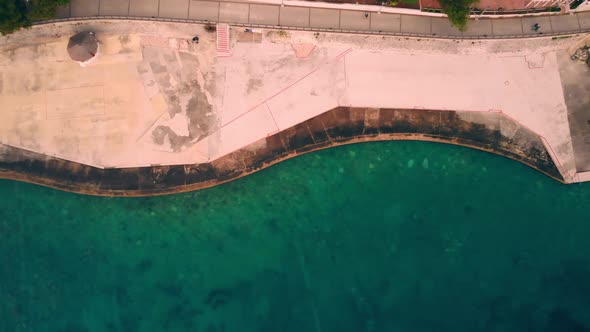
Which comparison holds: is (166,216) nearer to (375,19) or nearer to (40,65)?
(40,65)


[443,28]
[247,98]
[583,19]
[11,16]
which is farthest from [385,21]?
[11,16]

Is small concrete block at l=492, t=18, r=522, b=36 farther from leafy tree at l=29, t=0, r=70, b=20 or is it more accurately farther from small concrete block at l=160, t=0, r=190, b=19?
leafy tree at l=29, t=0, r=70, b=20

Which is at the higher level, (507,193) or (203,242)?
(507,193)

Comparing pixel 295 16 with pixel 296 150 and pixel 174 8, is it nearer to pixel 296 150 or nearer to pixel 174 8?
pixel 174 8

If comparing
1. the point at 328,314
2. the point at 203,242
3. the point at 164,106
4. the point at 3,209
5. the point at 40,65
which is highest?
the point at 40,65

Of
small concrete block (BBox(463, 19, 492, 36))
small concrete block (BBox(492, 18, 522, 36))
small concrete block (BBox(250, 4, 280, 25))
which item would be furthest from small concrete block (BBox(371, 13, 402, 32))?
small concrete block (BBox(250, 4, 280, 25))

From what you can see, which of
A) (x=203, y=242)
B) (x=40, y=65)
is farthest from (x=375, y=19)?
(x=40, y=65)

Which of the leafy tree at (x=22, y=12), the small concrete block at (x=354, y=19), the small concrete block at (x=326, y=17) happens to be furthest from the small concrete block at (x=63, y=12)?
the small concrete block at (x=354, y=19)
